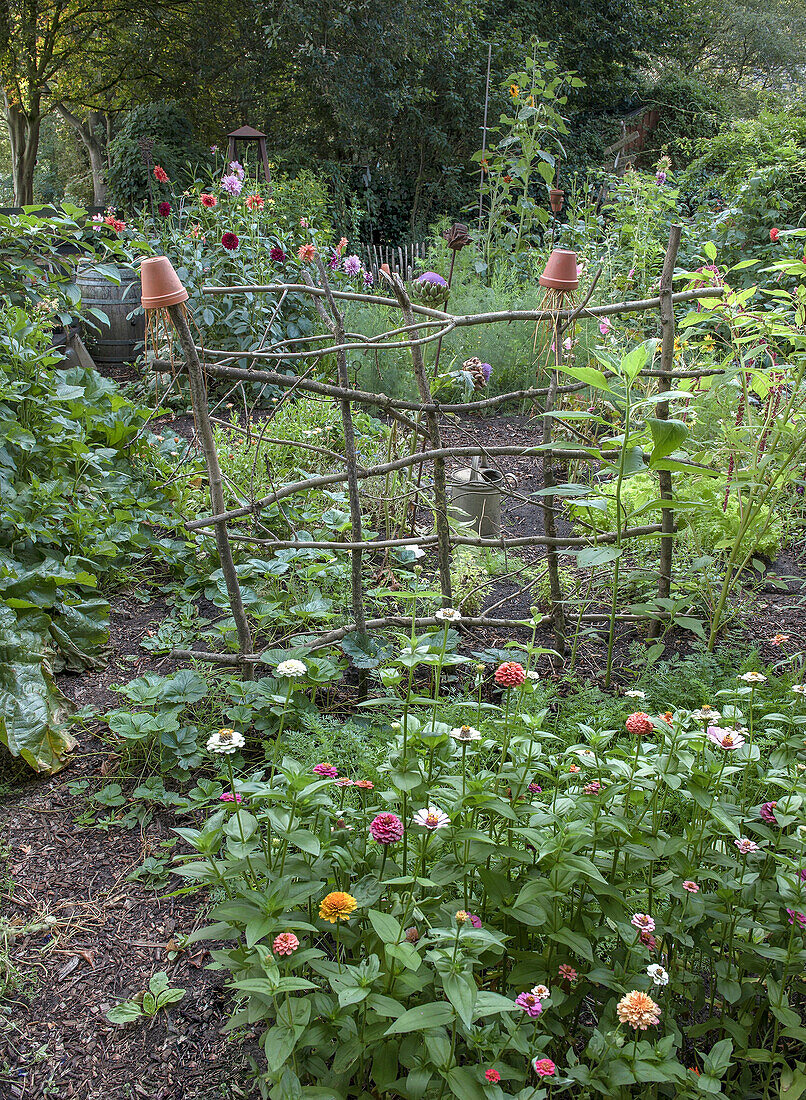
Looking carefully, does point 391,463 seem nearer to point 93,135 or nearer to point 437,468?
point 437,468

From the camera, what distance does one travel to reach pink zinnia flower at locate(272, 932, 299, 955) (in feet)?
3.59

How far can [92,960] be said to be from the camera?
172cm

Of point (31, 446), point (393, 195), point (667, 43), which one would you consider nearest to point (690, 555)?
point (31, 446)

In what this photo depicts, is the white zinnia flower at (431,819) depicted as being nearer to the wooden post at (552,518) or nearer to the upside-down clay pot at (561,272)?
the wooden post at (552,518)

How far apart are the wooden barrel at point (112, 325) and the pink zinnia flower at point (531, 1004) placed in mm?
6270

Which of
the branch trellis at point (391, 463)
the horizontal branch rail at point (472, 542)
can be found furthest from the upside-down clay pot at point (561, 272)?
the horizontal branch rail at point (472, 542)

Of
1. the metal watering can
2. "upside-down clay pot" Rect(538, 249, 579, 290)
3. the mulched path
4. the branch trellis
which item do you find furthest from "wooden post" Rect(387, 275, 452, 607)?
the mulched path

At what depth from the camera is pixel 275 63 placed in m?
11.8

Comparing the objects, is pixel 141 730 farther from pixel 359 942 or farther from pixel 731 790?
pixel 731 790

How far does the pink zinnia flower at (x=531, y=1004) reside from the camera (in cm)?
107

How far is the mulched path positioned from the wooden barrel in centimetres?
478

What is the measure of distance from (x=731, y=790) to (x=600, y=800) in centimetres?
32

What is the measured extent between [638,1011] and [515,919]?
33 centimetres

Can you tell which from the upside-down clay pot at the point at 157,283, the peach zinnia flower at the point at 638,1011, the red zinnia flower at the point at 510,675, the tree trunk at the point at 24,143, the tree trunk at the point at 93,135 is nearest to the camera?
the peach zinnia flower at the point at 638,1011
